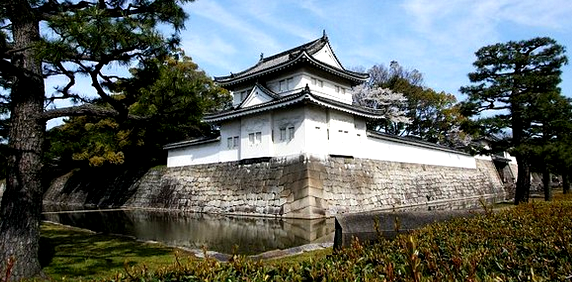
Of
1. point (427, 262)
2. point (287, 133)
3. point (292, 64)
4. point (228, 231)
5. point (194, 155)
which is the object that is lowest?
point (228, 231)

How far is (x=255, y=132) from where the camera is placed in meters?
18.9

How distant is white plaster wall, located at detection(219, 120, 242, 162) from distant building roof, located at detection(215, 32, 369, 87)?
2.74 metres

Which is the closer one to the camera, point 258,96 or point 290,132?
point 290,132

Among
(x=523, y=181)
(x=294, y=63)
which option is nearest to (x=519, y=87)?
(x=523, y=181)

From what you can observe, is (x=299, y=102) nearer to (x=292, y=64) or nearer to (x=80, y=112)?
(x=292, y=64)

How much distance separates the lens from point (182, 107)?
666 centimetres

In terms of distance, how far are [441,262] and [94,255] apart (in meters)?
7.23

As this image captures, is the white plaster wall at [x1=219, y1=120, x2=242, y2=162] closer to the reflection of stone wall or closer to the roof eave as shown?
the reflection of stone wall

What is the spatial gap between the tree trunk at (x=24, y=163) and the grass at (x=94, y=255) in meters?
0.70

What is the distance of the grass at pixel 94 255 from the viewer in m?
6.12

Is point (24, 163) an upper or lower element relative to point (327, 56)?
lower

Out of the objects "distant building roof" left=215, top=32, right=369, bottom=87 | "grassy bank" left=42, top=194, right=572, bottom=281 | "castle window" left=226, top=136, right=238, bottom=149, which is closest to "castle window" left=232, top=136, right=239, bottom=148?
"castle window" left=226, top=136, right=238, bottom=149

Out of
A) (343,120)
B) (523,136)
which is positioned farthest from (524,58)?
(343,120)

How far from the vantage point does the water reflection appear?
32.9ft
